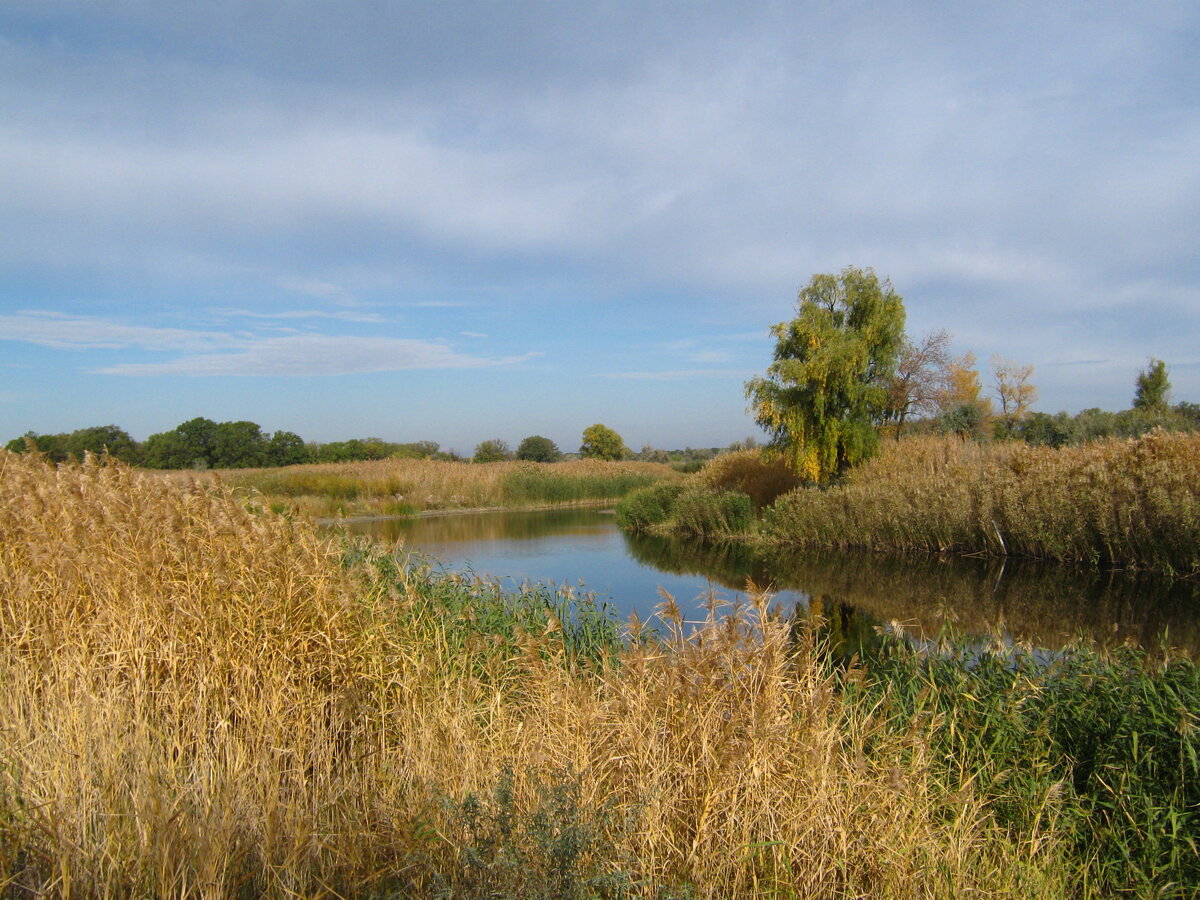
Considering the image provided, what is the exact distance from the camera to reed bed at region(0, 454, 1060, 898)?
2.42 m

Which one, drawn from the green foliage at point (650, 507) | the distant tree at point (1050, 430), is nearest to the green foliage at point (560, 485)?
the green foliage at point (650, 507)

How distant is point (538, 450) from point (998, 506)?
130ft

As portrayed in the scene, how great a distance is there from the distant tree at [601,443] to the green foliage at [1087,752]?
4866cm

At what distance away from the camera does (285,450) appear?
36344mm

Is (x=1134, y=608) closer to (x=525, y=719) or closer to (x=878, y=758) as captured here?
(x=878, y=758)

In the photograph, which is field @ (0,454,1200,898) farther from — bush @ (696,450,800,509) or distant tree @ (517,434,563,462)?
distant tree @ (517,434,563,462)

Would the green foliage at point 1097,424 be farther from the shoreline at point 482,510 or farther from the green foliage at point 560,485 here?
the shoreline at point 482,510

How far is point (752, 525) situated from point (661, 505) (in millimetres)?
3528

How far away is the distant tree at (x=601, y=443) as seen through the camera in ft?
177

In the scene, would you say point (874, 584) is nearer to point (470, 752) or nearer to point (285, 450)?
point (470, 752)

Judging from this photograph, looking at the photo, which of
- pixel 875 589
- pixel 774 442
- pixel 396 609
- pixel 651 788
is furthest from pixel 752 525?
pixel 651 788

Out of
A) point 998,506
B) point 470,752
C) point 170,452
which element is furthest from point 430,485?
point 470,752

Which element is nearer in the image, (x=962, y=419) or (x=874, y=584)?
(x=874, y=584)

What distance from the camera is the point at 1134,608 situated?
29.6 ft
